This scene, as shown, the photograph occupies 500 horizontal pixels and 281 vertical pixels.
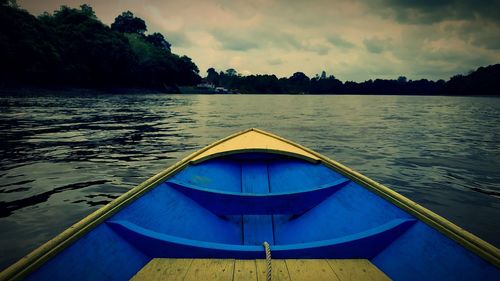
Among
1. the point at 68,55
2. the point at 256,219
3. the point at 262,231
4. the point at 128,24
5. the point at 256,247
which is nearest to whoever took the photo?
the point at 256,247

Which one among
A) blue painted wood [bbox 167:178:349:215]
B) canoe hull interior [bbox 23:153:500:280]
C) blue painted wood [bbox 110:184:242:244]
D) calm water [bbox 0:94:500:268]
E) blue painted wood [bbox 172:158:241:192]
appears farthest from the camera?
calm water [bbox 0:94:500:268]

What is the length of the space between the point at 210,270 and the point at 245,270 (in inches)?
9.9

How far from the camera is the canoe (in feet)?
6.23

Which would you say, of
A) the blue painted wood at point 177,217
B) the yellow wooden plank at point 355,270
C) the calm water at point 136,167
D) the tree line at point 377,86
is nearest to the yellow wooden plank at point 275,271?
the yellow wooden plank at point 355,270

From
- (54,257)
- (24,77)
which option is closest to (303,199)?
(54,257)

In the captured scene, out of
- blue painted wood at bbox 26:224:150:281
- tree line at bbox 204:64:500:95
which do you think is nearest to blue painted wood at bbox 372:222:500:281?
blue painted wood at bbox 26:224:150:281

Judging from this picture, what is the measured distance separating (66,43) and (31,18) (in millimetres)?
7680

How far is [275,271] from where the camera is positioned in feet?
6.32

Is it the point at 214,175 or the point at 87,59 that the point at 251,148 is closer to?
the point at 214,175

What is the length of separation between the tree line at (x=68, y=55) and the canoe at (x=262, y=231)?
4590 centimetres

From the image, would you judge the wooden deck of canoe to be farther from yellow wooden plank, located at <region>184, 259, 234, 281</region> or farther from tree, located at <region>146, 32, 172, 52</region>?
tree, located at <region>146, 32, 172, 52</region>

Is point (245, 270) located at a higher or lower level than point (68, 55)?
lower

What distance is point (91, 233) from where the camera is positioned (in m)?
2.15

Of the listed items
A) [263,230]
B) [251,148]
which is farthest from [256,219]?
[251,148]
